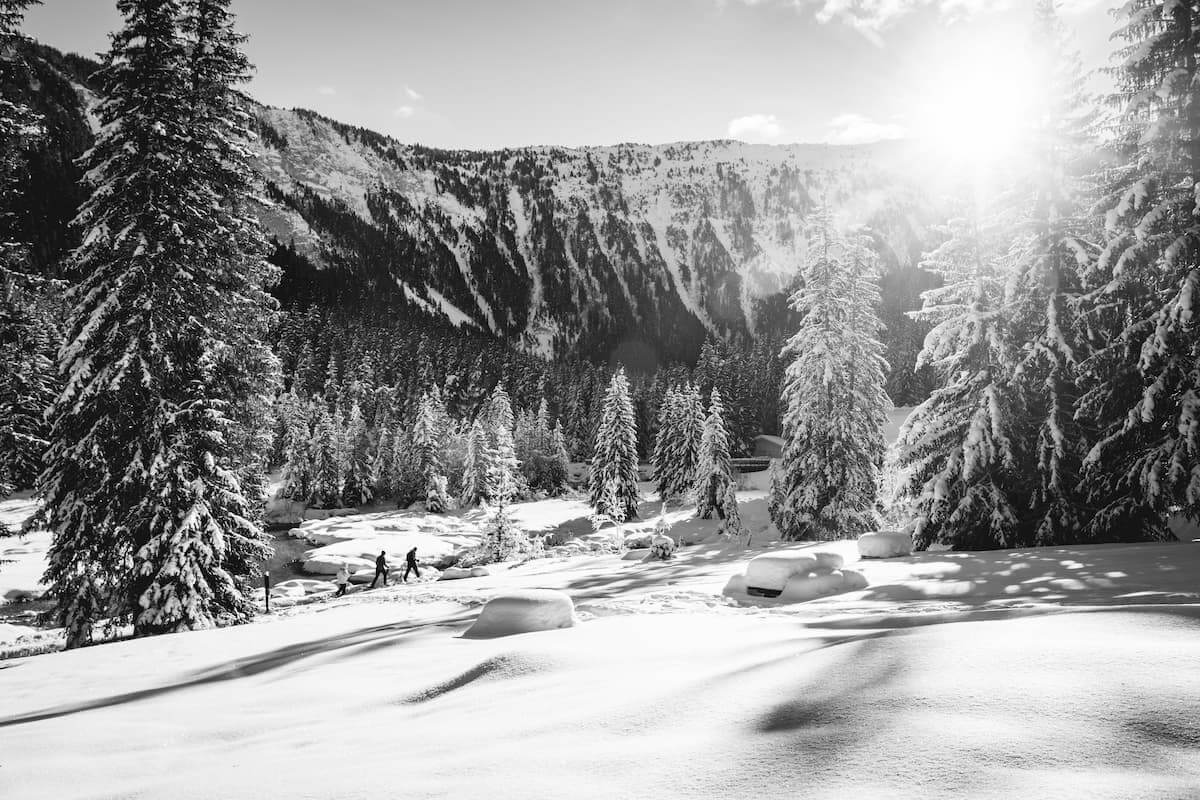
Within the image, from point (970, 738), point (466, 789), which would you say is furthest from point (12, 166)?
point (970, 738)

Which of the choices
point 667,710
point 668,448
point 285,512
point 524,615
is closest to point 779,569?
point 524,615

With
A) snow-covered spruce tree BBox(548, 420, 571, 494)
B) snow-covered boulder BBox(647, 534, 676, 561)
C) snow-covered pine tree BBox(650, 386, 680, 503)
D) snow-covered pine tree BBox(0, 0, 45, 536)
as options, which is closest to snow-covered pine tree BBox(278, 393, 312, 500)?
snow-covered spruce tree BBox(548, 420, 571, 494)

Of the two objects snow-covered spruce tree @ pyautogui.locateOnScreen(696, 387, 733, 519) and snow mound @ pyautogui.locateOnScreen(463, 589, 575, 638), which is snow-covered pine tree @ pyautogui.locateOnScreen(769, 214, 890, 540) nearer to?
snow-covered spruce tree @ pyautogui.locateOnScreen(696, 387, 733, 519)

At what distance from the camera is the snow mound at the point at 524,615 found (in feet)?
26.1

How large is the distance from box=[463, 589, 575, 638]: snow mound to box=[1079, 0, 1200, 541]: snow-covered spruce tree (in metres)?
13.0

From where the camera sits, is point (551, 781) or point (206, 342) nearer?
point (551, 781)

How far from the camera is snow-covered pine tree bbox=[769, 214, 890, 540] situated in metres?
25.2

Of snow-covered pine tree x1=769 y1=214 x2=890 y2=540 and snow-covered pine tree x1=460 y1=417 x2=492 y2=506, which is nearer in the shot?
snow-covered pine tree x1=769 y1=214 x2=890 y2=540

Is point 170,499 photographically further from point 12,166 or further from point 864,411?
point 864,411

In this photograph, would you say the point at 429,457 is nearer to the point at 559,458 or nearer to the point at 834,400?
the point at 559,458

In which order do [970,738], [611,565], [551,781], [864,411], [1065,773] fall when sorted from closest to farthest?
[1065,773] → [970,738] → [551,781] → [611,565] → [864,411]

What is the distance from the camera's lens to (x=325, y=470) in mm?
70125

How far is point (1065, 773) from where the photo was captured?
218 cm

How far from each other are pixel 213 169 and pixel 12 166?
3.94 m
